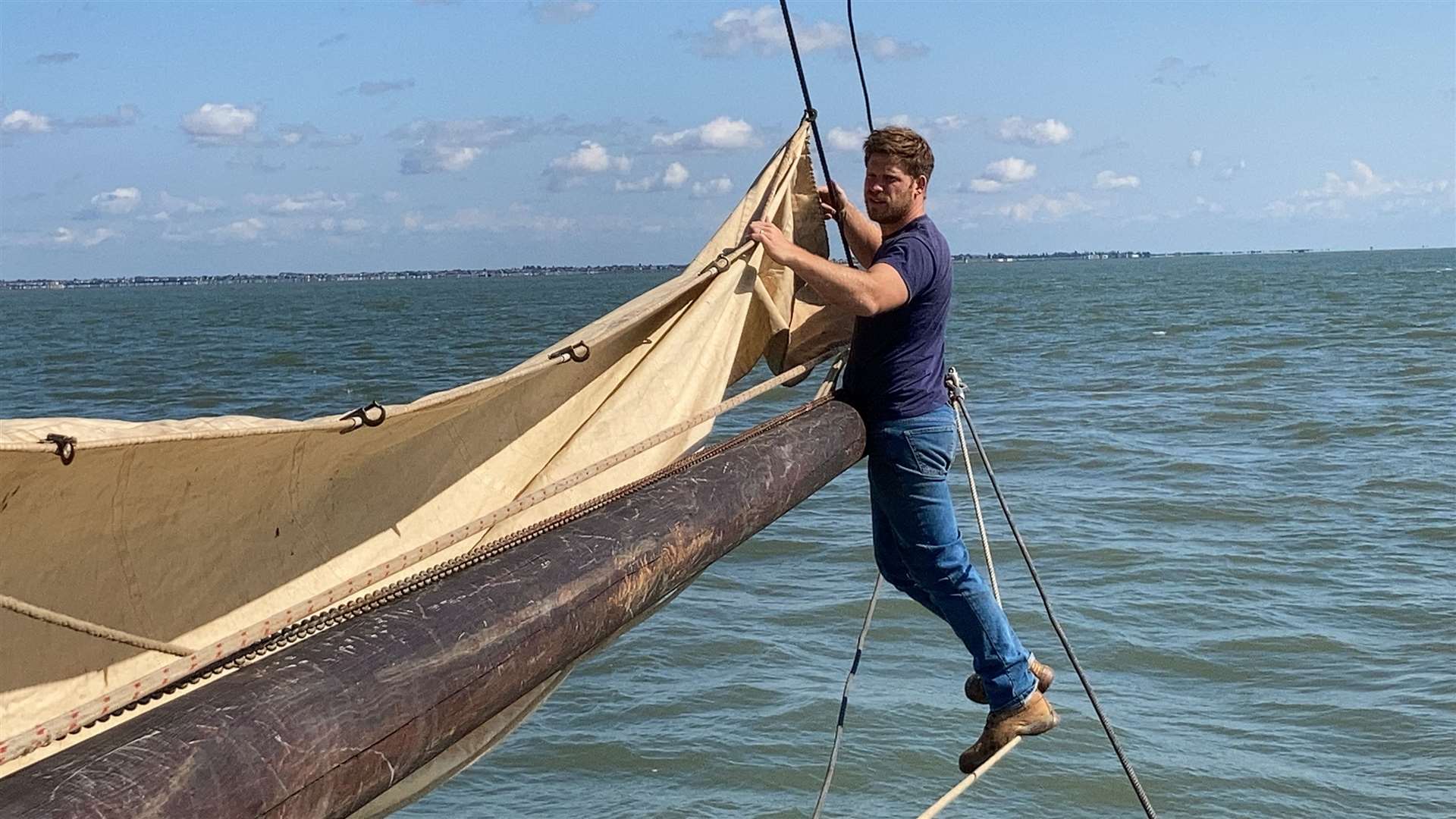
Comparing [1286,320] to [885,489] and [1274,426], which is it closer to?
[1274,426]

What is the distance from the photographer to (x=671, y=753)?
23.3 feet

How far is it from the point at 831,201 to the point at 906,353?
33.8 inches

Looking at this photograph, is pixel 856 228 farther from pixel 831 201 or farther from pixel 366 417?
pixel 366 417

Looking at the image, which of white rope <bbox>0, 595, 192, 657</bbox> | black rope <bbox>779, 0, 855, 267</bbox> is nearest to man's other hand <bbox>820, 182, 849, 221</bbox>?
black rope <bbox>779, 0, 855, 267</bbox>

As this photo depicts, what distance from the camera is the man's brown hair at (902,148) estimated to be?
3.55 m

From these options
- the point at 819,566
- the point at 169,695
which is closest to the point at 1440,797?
the point at 819,566

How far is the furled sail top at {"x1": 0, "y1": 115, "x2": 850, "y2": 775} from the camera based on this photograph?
2330mm

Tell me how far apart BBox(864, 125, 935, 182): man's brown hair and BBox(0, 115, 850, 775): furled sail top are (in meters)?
0.49

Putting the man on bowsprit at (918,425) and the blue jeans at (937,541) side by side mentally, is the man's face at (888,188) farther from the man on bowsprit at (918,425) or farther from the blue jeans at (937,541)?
the blue jeans at (937,541)

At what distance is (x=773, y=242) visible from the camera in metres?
3.32

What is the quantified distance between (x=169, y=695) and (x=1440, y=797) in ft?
19.2

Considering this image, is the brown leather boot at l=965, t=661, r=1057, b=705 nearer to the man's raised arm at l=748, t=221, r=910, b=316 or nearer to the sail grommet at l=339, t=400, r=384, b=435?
the man's raised arm at l=748, t=221, r=910, b=316

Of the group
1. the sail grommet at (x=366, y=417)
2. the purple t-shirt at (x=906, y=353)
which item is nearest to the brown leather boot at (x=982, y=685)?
the purple t-shirt at (x=906, y=353)

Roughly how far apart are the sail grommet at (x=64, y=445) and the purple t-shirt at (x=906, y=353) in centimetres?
196
